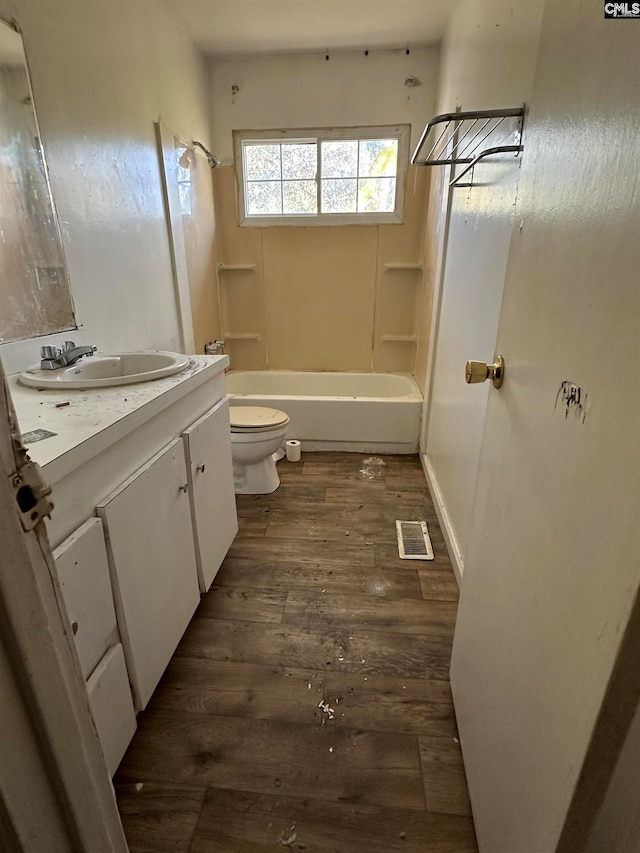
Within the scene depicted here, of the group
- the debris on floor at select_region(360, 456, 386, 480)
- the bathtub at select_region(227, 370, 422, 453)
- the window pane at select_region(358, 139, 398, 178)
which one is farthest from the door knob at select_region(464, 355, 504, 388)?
the window pane at select_region(358, 139, 398, 178)

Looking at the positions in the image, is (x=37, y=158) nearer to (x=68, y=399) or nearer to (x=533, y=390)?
(x=68, y=399)

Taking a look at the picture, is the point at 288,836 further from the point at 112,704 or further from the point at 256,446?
the point at 256,446

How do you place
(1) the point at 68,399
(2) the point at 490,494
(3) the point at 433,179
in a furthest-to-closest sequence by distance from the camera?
(3) the point at 433,179 → (1) the point at 68,399 → (2) the point at 490,494

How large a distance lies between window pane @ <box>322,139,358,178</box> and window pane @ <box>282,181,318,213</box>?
145mm

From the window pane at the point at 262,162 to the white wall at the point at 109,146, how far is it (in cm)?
74

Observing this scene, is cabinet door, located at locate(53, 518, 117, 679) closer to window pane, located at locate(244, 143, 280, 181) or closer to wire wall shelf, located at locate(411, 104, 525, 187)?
wire wall shelf, located at locate(411, 104, 525, 187)

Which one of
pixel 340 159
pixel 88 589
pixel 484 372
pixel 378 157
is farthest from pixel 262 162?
pixel 88 589

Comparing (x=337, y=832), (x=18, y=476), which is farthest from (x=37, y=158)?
(x=337, y=832)

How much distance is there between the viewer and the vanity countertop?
80 centimetres

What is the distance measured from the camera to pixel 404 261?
124 inches

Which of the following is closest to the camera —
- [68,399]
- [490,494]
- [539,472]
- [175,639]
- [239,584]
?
[539,472]

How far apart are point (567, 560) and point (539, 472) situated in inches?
6.1

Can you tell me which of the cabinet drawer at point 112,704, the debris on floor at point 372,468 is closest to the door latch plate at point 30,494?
the cabinet drawer at point 112,704

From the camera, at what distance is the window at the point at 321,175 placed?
9.68ft
